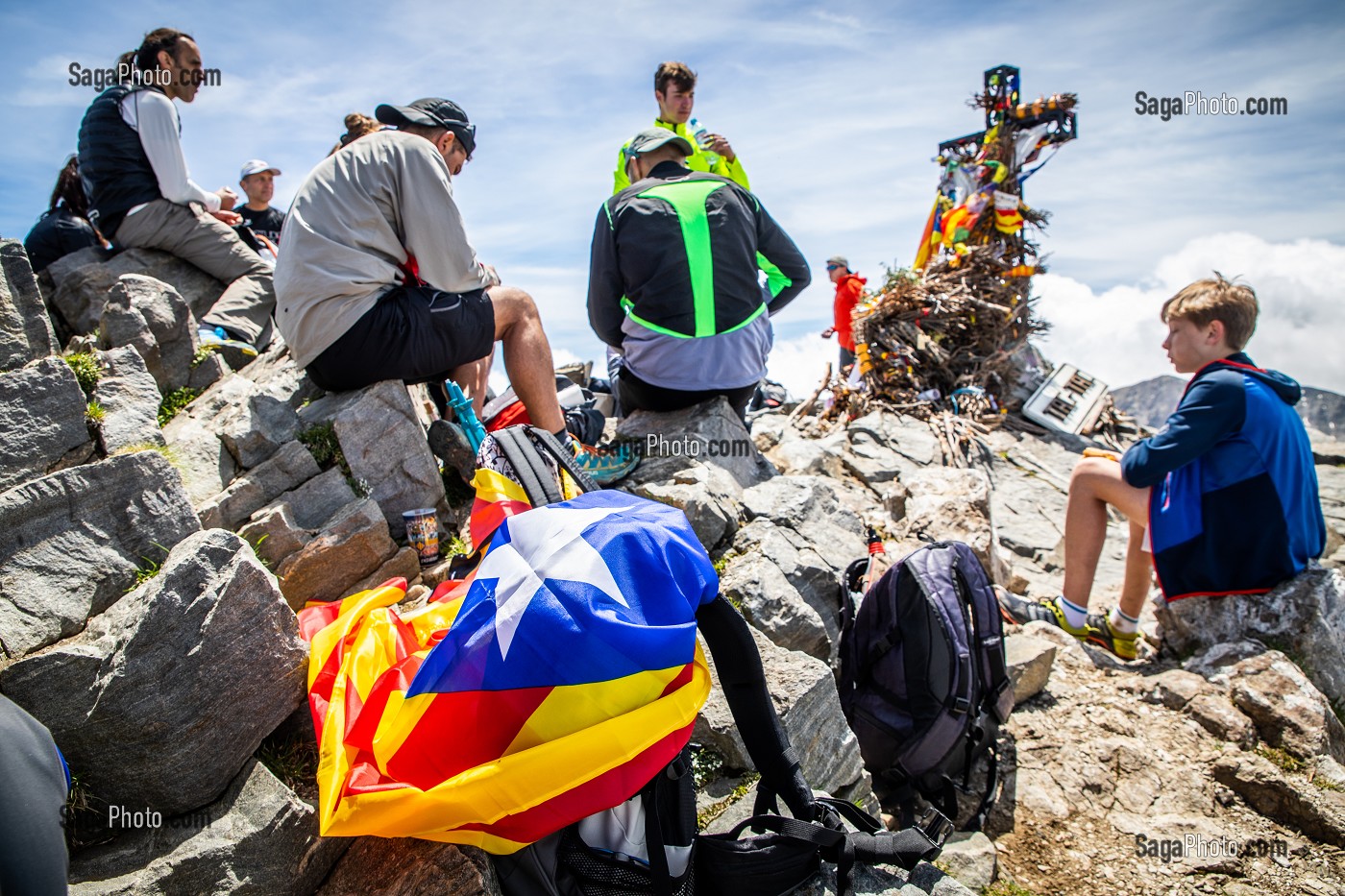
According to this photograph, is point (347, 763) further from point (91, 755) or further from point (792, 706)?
point (792, 706)

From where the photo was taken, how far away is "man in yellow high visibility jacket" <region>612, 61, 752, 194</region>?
8.16 meters

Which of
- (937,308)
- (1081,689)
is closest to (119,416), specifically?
(1081,689)

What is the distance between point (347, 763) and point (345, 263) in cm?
324

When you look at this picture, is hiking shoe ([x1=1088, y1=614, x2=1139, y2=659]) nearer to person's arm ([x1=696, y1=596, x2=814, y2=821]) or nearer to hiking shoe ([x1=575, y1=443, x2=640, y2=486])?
hiking shoe ([x1=575, y1=443, x2=640, y2=486])

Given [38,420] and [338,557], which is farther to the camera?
[338,557]

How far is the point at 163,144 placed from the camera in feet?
22.2

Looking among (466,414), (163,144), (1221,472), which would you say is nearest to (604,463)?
(466,414)

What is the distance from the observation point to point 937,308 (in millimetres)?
12211

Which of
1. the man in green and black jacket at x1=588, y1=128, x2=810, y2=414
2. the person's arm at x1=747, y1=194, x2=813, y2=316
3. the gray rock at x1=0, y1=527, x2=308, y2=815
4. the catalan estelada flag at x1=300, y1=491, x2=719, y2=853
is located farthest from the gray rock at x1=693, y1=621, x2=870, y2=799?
the person's arm at x1=747, y1=194, x2=813, y2=316

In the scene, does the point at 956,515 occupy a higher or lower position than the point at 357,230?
lower

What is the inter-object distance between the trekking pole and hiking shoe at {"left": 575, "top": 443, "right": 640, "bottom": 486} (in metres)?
0.68

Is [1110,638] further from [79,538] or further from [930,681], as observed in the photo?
[79,538]

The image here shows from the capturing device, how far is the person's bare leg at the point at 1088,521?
5.49 m

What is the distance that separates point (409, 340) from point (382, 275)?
0.43m
